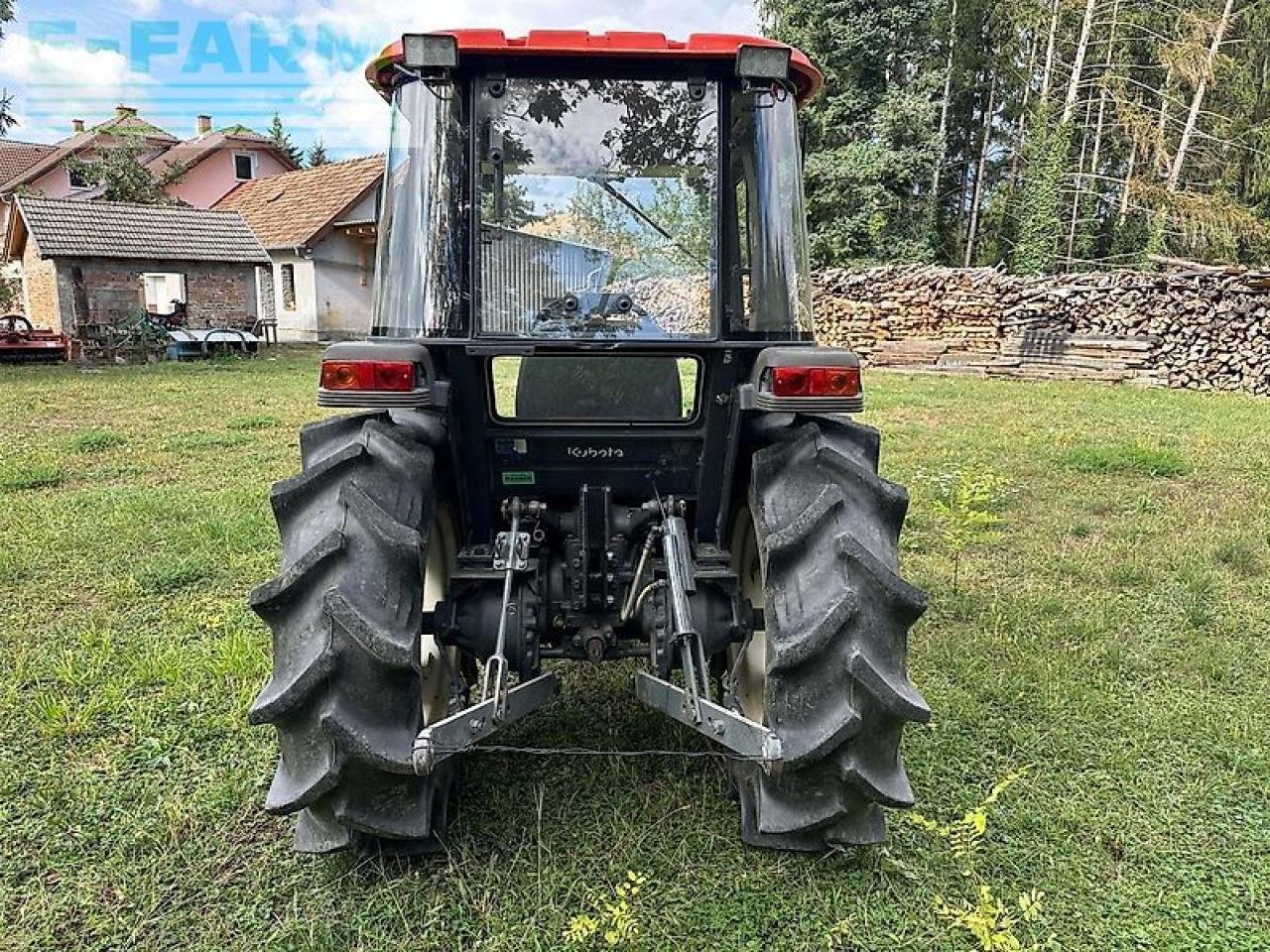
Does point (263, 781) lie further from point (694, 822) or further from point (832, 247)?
point (832, 247)

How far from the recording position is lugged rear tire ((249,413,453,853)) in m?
2.09

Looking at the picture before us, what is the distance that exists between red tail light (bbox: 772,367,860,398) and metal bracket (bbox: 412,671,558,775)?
3.22 feet

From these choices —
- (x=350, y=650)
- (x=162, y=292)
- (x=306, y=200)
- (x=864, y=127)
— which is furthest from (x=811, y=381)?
(x=162, y=292)

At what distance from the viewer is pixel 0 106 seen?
54.7ft

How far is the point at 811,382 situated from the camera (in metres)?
2.33

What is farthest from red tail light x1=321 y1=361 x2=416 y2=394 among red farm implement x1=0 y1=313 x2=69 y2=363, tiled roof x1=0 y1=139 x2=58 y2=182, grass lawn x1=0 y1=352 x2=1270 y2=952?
tiled roof x1=0 y1=139 x2=58 y2=182

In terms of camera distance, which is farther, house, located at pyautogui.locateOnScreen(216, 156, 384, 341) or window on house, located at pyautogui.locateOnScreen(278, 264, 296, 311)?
window on house, located at pyautogui.locateOnScreen(278, 264, 296, 311)

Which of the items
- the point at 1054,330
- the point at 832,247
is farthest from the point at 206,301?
the point at 1054,330

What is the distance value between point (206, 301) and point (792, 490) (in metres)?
20.5

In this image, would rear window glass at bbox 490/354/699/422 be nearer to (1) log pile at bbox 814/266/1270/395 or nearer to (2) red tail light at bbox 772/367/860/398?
(2) red tail light at bbox 772/367/860/398

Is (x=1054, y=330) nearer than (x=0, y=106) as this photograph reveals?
Yes

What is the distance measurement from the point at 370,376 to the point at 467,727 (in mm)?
844

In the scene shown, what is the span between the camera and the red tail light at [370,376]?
2.28 m

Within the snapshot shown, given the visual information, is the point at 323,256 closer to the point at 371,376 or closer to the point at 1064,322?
the point at 1064,322
